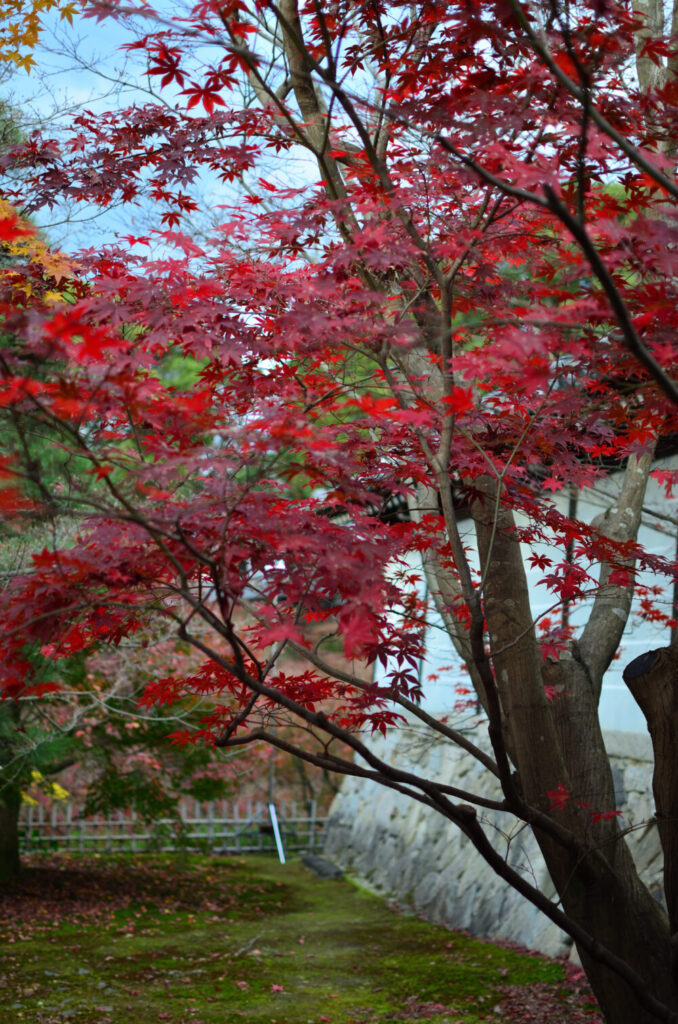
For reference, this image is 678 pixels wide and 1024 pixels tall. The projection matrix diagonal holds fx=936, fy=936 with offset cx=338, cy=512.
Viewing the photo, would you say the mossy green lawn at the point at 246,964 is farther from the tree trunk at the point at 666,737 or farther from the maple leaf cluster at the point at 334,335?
the maple leaf cluster at the point at 334,335

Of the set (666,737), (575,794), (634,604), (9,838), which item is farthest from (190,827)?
(666,737)

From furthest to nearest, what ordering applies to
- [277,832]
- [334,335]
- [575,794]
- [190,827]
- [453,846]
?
[277,832] < [190,827] < [453,846] < [575,794] < [334,335]

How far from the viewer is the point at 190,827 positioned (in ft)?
41.1

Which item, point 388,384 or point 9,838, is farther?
point 9,838

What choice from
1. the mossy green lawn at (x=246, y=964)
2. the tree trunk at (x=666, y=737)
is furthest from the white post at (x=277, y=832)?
the tree trunk at (x=666, y=737)

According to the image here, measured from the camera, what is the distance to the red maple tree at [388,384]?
Result: 2.98m

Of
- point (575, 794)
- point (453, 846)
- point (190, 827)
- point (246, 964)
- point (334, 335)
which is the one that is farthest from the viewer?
point (190, 827)

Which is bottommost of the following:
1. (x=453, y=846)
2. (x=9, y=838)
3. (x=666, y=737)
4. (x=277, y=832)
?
(x=277, y=832)

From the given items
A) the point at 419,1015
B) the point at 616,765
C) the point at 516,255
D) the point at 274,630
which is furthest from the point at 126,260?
the point at 616,765

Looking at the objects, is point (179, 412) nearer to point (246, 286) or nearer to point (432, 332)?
point (246, 286)

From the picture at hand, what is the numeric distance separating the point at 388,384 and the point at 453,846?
737 cm

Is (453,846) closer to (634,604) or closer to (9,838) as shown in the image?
(634,604)

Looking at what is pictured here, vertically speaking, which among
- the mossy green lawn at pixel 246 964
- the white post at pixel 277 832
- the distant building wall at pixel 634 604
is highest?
the distant building wall at pixel 634 604

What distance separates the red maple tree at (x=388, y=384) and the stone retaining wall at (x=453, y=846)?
1.61 m
